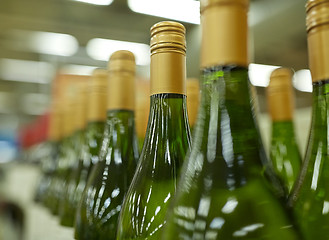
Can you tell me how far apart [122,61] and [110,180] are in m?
0.16

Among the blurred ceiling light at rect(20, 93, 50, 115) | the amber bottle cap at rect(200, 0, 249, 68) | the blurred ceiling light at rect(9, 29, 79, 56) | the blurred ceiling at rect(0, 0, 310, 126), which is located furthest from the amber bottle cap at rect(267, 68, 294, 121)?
the blurred ceiling light at rect(20, 93, 50, 115)

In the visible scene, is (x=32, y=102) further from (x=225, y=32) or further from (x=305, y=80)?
(x=225, y=32)

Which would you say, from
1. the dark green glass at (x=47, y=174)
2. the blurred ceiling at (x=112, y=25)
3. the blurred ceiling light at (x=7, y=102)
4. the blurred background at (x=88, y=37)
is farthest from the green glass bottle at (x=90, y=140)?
the blurred ceiling light at (x=7, y=102)

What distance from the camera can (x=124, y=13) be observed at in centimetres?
221

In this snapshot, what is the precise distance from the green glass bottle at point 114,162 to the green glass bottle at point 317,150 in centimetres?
21

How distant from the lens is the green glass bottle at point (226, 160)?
252mm

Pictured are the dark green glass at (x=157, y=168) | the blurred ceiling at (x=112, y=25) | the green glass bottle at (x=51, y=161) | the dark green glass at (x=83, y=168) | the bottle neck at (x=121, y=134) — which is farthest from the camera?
the blurred ceiling at (x=112, y=25)

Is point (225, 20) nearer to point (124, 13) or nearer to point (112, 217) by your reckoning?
point (112, 217)

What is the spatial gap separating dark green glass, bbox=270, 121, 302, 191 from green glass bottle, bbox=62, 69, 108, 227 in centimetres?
27

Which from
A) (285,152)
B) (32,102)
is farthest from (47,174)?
(32,102)

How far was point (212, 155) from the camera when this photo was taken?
0.28 meters

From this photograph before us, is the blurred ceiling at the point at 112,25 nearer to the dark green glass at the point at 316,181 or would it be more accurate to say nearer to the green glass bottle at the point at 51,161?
the green glass bottle at the point at 51,161

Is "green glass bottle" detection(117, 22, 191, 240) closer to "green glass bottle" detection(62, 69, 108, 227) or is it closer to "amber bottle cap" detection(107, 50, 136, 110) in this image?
"amber bottle cap" detection(107, 50, 136, 110)

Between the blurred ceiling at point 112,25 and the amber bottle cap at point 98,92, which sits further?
the blurred ceiling at point 112,25
